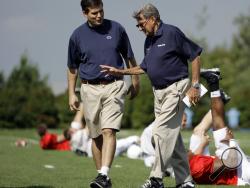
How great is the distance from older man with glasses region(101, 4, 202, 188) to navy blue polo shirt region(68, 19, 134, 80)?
0.29 m

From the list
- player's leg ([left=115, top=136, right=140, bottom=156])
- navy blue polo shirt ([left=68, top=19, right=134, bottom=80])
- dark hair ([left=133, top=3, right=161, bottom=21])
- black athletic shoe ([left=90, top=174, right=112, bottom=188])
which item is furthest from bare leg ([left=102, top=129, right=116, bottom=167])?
player's leg ([left=115, top=136, right=140, bottom=156])

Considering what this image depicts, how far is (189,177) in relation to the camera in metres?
8.95

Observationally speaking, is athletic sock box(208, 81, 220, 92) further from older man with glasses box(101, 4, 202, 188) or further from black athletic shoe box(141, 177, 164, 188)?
black athletic shoe box(141, 177, 164, 188)

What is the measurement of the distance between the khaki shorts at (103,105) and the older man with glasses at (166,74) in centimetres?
34

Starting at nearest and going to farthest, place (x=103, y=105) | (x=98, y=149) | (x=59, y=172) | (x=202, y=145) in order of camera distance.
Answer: (x=103, y=105) < (x=98, y=149) < (x=59, y=172) < (x=202, y=145)

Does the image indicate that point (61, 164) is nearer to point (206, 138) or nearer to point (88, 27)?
point (206, 138)

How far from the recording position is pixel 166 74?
8.80 meters

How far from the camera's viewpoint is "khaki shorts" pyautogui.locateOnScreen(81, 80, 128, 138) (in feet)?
29.9

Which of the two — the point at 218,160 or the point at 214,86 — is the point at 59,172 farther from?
the point at 214,86

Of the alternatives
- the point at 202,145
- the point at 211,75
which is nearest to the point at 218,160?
the point at 211,75

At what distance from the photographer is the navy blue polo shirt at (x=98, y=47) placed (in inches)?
360

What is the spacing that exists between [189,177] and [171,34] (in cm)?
156

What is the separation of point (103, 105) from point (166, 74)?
891 mm

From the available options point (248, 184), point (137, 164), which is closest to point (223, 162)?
point (248, 184)
